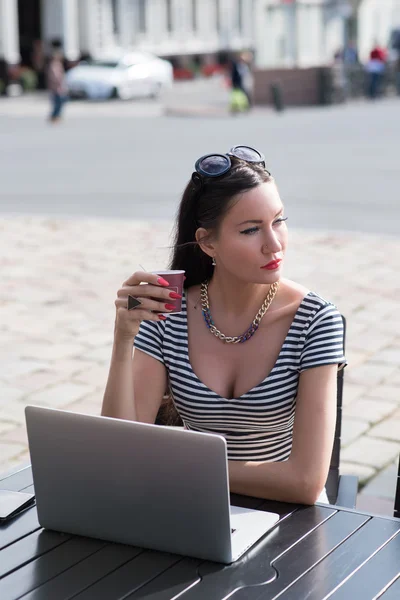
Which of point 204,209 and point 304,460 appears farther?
point 204,209

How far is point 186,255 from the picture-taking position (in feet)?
10.2

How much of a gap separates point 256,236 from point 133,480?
2.71ft

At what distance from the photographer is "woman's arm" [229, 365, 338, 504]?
2617 mm

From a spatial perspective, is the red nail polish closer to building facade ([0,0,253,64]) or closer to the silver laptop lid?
the silver laptop lid

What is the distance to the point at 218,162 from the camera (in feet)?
9.41

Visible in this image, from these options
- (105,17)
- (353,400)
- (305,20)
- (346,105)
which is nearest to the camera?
(353,400)

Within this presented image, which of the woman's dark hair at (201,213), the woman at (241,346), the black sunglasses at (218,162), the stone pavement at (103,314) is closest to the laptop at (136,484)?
the woman at (241,346)

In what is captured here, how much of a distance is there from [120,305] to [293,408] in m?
0.58

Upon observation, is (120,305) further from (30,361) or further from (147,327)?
(30,361)

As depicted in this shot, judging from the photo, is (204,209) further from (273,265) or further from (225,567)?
(225,567)

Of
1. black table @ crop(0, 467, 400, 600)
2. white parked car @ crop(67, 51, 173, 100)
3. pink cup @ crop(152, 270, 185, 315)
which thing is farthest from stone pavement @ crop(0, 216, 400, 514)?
white parked car @ crop(67, 51, 173, 100)

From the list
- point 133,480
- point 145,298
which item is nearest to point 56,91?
point 145,298

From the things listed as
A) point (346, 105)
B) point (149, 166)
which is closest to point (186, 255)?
point (149, 166)

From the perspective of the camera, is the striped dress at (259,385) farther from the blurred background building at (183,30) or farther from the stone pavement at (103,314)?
the blurred background building at (183,30)
